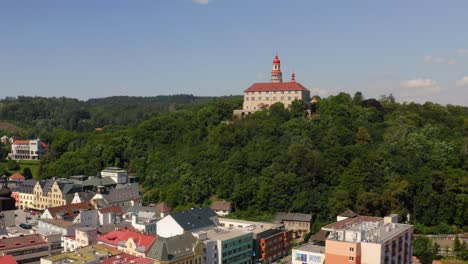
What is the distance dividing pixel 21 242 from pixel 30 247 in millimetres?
856

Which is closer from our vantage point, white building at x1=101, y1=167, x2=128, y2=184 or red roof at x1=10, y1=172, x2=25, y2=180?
white building at x1=101, y1=167, x2=128, y2=184

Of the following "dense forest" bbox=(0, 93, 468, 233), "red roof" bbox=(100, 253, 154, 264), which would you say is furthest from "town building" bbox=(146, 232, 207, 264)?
"dense forest" bbox=(0, 93, 468, 233)

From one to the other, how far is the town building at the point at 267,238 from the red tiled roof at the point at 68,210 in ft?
53.0

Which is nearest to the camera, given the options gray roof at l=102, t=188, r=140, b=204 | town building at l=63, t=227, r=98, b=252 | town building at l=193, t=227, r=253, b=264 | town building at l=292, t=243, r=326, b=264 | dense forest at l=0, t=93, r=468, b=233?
town building at l=292, t=243, r=326, b=264

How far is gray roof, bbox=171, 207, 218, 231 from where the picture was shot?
43.7 meters

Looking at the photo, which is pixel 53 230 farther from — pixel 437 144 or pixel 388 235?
pixel 437 144

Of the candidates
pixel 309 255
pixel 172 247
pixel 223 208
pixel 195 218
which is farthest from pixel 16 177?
pixel 309 255

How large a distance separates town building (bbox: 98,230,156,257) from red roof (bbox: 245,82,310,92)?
126 feet

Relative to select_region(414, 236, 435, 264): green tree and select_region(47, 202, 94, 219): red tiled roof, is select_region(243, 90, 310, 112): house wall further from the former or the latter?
select_region(414, 236, 435, 264): green tree

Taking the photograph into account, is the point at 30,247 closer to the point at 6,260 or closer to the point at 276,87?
the point at 6,260

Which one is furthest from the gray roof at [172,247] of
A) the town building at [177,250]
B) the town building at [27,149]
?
the town building at [27,149]

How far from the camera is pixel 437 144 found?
59.9 metres

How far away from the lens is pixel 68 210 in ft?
174

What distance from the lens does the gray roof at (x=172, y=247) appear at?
115 feet
